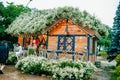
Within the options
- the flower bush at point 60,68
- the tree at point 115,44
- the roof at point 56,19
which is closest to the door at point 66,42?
the roof at point 56,19

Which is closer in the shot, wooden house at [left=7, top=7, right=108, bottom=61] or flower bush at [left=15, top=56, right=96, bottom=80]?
flower bush at [left=15, top=56, right=96, bottom=80]

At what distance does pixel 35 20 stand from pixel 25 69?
29.6ft

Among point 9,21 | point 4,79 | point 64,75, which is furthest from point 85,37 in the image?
point 9,21

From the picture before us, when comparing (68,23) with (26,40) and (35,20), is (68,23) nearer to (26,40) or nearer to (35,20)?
(35,20)

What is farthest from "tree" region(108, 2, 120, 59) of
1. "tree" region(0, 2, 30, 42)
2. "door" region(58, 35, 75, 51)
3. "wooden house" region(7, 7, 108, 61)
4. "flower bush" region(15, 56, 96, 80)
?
"tree" region(0, 2, 30, 42)

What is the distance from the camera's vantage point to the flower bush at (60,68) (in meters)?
15.6

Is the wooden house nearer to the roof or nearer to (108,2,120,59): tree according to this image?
the roof

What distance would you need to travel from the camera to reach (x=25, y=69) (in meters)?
17.8

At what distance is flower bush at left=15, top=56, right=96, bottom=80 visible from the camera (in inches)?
615

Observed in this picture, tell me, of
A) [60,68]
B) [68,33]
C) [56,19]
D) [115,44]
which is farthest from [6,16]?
[60,68]

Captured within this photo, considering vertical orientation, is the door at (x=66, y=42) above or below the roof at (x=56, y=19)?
below

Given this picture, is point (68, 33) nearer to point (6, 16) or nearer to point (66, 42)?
point (66, 42)

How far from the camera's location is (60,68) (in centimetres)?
1605

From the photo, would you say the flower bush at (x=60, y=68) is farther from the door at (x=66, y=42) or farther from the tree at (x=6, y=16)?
the tree at (x=6, y=16)
